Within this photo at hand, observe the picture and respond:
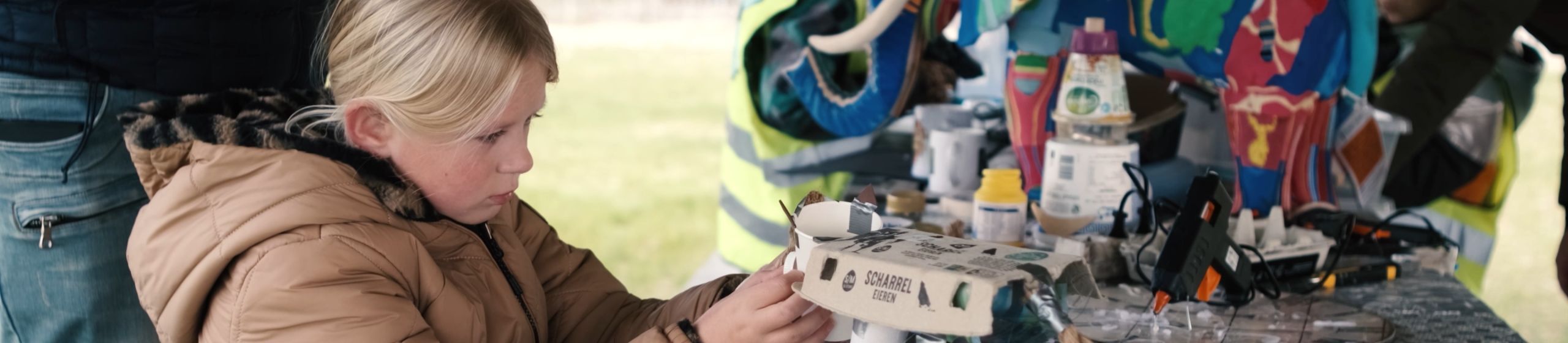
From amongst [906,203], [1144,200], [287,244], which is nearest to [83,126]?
[287,244]

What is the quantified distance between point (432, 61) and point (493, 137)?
0.32 ft

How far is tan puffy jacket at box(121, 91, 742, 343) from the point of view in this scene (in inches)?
41.8

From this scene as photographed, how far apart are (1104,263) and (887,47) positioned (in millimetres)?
703

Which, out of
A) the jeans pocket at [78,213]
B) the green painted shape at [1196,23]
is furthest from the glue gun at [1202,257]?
the jeans pocket at [78,213]

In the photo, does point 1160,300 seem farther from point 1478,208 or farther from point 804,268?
point 1478,208

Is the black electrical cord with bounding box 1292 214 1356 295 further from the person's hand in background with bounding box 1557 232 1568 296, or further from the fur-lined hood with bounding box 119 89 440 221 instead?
the fur-lined hood with bounding box 119 89 440 221

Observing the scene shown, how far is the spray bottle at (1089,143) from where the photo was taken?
5.59 ft

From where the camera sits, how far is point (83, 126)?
1.45m

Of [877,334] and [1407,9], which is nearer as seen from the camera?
[877,334]

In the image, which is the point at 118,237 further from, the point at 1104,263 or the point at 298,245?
the point at 1104,263

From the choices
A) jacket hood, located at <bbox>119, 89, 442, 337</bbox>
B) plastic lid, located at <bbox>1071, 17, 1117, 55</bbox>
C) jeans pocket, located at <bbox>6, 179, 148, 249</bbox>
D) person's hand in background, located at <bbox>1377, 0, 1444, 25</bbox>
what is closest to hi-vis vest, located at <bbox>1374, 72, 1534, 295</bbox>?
person's hand in background, located at <bbox>1377, 0, 1444, 25</bbox>

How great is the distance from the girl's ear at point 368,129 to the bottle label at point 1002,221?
0.80m

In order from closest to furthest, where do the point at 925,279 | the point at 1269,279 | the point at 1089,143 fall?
1. the point at 925,279
2. the point at 1269,279
3. the point at 1089,143

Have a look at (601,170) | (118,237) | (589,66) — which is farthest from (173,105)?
(589,66)
